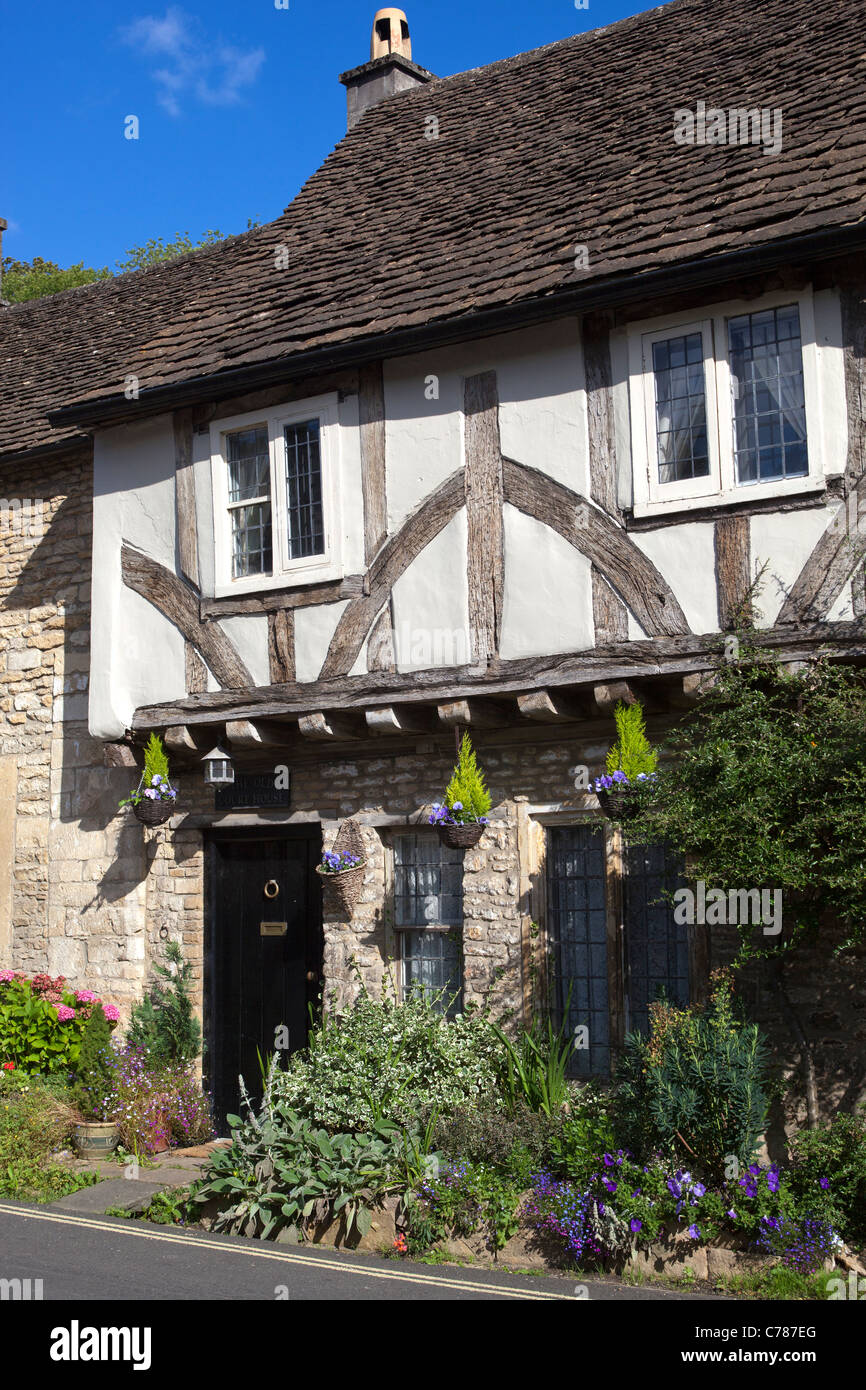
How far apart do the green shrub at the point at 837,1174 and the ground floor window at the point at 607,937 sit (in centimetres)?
165

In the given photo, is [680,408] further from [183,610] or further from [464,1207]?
[464,1207]

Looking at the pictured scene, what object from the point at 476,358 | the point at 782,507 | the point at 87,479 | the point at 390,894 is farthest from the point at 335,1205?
the point at 87,479

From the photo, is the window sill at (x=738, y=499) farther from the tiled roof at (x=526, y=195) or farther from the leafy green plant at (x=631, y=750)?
the tiled roof at (x=526, y=195)

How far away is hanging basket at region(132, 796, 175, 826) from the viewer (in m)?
10.2

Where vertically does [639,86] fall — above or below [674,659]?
above

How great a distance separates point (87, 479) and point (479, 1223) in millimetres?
7440

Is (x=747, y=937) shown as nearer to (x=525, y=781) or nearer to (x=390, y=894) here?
(x=525, y=781)

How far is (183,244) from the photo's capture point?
2919 centimetres

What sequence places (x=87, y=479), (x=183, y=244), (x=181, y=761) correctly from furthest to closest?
(x=183, y=244), (x=87, y=479), (x=181, y=761)

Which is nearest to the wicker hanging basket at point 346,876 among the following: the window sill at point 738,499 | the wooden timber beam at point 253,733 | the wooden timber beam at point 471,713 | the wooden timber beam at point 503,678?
the wooden timber beam at point 253,733

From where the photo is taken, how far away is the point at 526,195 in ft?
→ 33.3

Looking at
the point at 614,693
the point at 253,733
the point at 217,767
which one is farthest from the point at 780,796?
the point at 217,767

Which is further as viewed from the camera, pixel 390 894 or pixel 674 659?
pixel 390 894
